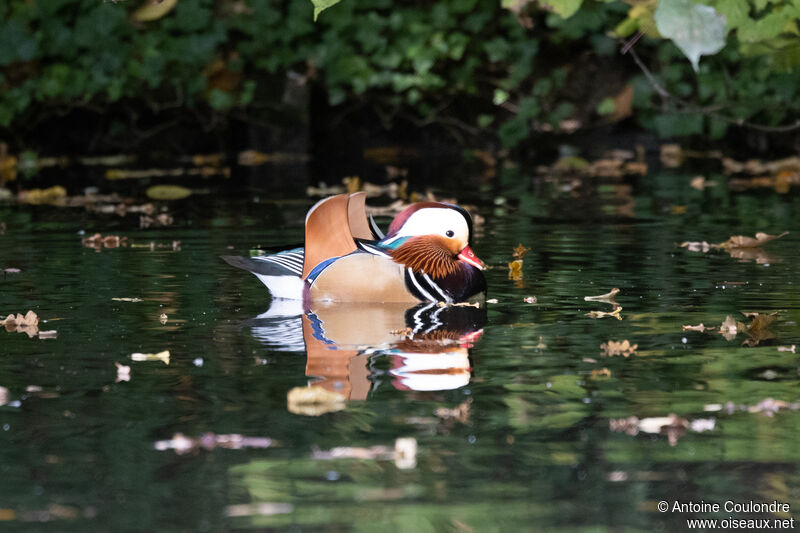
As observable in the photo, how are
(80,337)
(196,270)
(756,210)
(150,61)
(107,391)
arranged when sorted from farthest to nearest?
(150,61) → (756,210) → (196,270) → (80,337) → (107,391)

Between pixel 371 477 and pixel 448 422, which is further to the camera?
pixel 448 422

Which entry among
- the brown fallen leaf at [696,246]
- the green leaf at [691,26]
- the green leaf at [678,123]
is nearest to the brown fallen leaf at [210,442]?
the green leaf at [691,26]

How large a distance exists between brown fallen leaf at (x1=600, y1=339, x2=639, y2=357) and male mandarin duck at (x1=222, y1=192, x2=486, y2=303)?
1.08m

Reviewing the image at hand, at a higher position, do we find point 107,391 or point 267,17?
point 267,17

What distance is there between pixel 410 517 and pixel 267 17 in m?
13.5

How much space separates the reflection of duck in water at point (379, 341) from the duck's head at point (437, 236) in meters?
0.21

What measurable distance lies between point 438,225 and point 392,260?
309 mm

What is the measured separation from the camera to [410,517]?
3537 millimetres

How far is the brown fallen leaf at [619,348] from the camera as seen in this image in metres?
5.53

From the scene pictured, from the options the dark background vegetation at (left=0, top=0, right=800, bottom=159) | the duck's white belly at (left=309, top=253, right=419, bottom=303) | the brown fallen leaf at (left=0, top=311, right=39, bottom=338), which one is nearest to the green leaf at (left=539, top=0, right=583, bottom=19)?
the duck's white belly at (left=309, top=253, right=419, bottom=303)

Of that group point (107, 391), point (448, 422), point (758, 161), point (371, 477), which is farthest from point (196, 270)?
point (758, 161)

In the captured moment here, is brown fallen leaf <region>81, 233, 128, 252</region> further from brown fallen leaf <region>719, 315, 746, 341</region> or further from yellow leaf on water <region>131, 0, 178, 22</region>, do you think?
yellow leaf on water <region>131, 0, 178, 22</region>

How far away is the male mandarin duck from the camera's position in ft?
21.3

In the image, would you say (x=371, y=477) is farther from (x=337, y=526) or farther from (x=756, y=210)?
(x=756, y=210)
